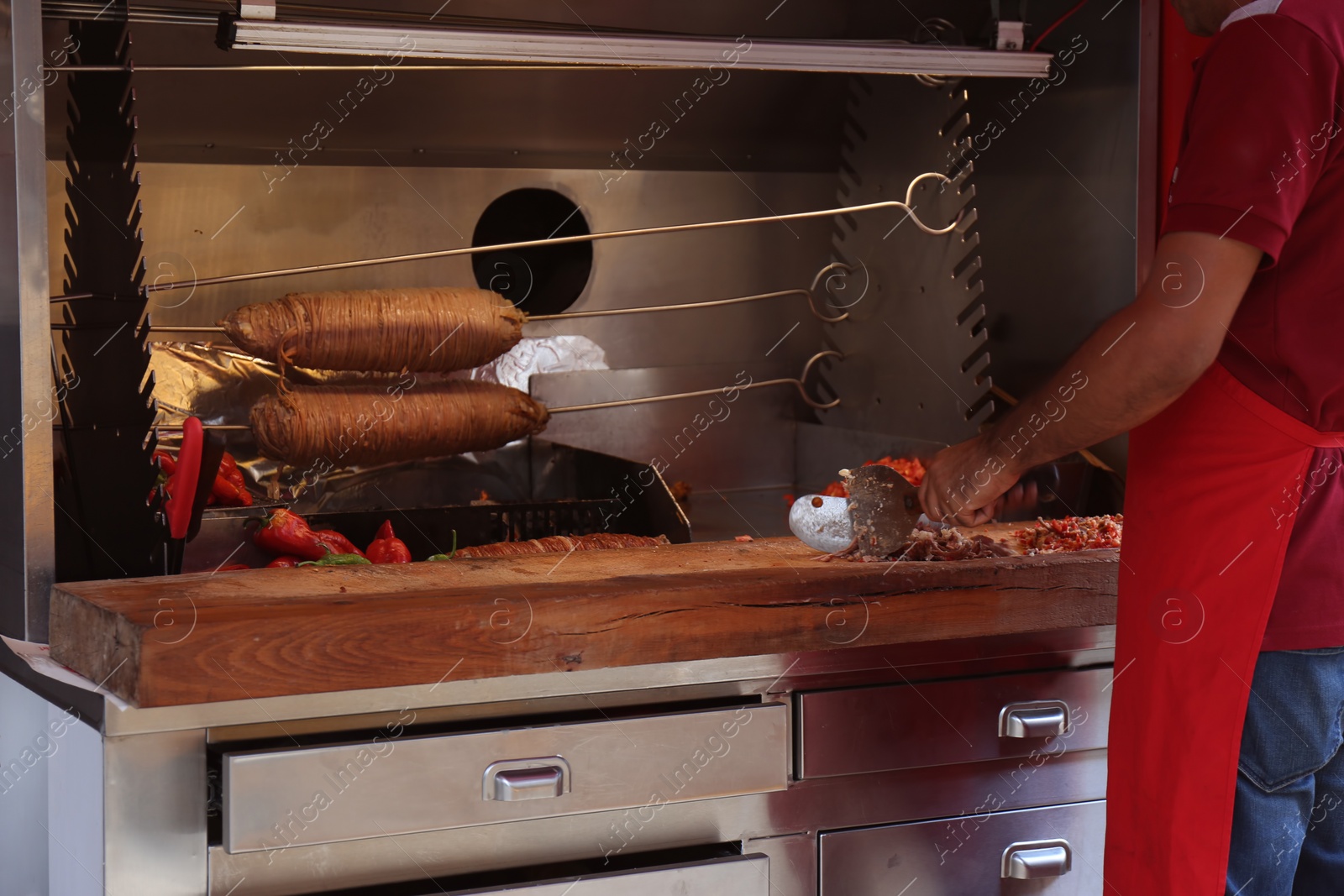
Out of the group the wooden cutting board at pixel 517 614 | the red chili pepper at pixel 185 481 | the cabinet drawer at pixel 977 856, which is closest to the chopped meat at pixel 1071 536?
the wooden cutting board at pixel 517 614

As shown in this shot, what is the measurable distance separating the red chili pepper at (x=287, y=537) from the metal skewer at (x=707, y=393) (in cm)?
51

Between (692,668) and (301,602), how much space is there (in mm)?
475

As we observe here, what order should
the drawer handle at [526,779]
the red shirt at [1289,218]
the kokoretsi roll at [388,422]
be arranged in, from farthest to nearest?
the kokoretsi roll at [388,422] < the drawer handle at [526,779] < the red shirt at [1289,218]

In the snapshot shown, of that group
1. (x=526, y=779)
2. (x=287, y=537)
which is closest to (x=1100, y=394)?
(x=526, y=779)

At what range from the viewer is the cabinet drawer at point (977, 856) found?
1.62 meters

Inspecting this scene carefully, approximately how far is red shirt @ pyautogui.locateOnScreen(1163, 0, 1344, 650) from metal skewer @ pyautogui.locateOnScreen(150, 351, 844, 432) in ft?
5.09

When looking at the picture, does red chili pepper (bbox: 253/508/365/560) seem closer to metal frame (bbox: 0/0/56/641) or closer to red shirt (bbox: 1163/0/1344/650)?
metal frame (bbox: 0/0/56/641)

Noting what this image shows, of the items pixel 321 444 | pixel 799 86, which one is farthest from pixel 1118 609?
pixel 799 86

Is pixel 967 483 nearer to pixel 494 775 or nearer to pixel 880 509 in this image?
pixel 880 509

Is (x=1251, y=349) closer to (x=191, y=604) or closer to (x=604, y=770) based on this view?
(x=604, y=770)

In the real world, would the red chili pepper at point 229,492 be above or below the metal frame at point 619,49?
below

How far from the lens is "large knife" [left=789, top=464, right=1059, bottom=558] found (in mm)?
1682

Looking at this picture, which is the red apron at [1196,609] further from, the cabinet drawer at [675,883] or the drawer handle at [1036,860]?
the cabinet drawer at [675,883]

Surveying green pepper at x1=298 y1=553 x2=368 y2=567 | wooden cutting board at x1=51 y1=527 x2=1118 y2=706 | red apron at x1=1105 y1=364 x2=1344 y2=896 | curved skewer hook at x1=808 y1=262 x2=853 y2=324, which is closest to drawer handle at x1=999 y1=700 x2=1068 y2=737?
wooden cutting board at x1=51 y1=527 x2=1118 y2=706
